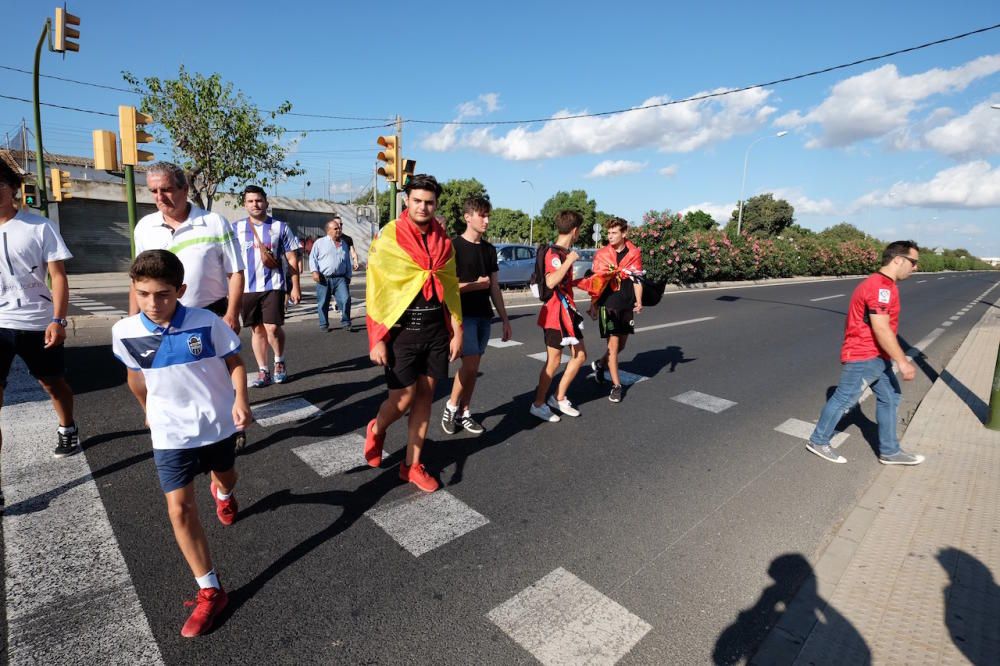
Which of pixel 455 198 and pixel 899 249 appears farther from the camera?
pixel 455 198

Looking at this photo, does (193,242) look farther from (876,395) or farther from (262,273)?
(876,395)

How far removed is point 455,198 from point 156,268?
63391 millimetres

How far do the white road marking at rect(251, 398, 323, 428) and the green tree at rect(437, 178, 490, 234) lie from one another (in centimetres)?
5471

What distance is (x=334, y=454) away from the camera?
398 cm

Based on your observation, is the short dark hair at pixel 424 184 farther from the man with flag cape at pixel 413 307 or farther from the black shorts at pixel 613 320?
the black shorts at pixel 613 320

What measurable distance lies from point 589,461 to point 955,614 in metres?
2.22

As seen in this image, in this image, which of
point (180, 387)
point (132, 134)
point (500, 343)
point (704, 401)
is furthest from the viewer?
point (500, 343)

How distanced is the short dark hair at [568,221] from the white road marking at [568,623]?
9.58 feet

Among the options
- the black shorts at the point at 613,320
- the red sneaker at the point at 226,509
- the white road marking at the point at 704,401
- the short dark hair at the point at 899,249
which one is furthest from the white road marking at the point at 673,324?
the red sneaker at the point at 226,509

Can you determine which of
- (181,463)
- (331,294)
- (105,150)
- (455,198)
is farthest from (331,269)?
(455,198)

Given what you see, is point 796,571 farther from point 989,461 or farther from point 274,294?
point 274,294

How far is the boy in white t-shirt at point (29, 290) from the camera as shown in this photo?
3254 millimetres

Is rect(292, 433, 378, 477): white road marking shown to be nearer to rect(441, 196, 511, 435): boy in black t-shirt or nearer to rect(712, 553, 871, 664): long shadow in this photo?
rect(441, 196, 511, 435): boy in black t-shirt

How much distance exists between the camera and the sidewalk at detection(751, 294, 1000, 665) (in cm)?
223
